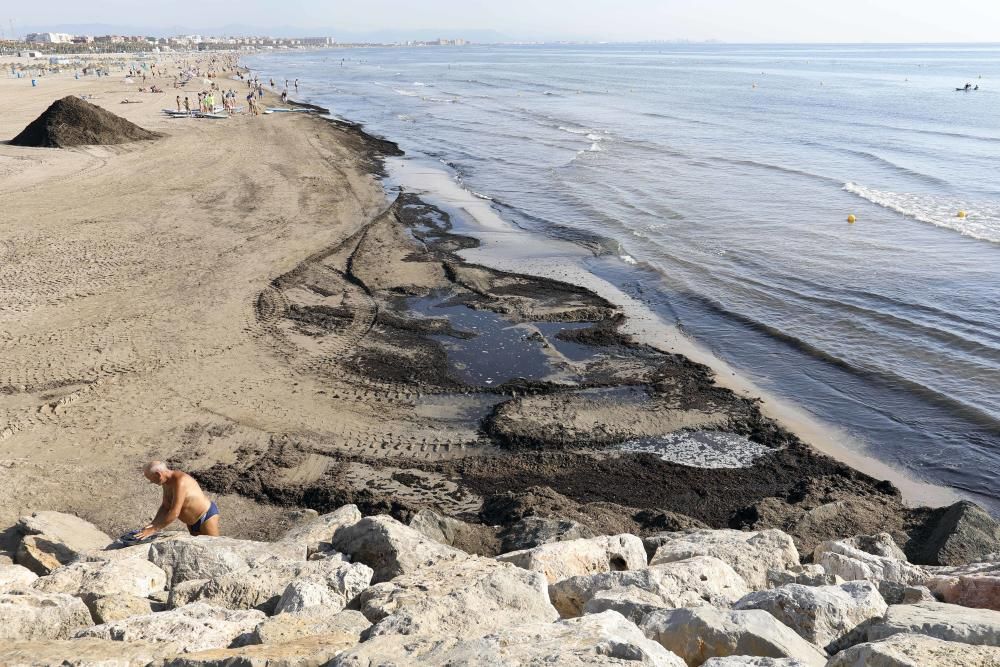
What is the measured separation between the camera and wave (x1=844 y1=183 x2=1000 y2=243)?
72.3 ft

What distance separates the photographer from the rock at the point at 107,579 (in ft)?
18.2

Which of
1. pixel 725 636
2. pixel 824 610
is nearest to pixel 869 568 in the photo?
pixel 824 610

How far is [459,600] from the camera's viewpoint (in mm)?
5125

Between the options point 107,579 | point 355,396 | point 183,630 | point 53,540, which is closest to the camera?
point 183,630

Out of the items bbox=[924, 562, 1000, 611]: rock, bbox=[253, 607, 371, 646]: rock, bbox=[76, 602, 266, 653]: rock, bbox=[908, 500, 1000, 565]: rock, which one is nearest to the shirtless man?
bbox=[76, 602, 266, 653]: rock

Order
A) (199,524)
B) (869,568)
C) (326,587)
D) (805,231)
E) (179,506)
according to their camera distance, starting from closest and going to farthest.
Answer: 1. (326,587)
2. (869,568)
3. (179,506)
4. (199,524)
5. (805,231)

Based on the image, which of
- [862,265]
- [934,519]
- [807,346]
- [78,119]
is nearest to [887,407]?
[807,346]

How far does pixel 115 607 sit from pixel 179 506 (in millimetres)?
1947

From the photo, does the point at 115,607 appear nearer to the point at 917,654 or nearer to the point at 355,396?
the point at 917,654

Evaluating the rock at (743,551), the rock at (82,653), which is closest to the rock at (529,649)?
the rock at (82,653)

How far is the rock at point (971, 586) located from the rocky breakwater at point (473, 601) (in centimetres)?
2

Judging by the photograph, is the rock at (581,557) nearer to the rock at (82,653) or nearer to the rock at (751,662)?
the rock at (751,662)

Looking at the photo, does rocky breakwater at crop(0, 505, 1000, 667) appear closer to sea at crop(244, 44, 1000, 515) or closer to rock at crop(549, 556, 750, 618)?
rock at crop(549, 556, 750, 618)

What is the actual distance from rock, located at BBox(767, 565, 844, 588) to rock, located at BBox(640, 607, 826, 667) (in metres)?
1.50
